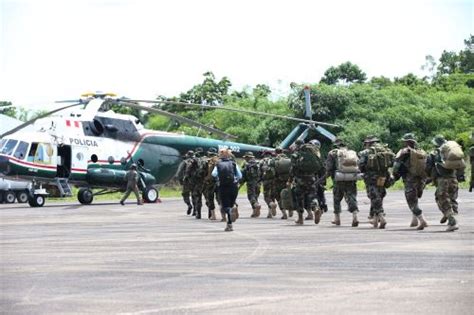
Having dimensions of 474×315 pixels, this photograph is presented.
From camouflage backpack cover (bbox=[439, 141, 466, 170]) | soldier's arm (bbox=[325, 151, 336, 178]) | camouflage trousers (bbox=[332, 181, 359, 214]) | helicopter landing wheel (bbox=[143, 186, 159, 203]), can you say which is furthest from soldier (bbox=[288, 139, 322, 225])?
helicopter landing wheel (bbox=[143, 186, 159, 203])

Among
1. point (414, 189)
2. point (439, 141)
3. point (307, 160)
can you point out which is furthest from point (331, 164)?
point (439, 141)

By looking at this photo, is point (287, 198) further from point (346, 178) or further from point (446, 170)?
point (446, 170)

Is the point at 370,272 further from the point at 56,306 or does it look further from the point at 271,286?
the point at 56,306

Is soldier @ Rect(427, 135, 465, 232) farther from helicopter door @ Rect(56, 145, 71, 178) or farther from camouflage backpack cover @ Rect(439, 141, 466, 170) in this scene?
helicopter door @ Rect(56, 145, 71, 178)

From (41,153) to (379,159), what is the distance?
1760 centimetres

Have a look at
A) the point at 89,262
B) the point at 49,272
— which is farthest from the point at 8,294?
the point at 89,262

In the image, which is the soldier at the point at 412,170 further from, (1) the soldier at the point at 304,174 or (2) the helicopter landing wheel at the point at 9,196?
(2) the helicopter landing wheel at the point at 9,196

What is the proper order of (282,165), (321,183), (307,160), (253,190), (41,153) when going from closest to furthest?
(307,160) → (321,183) → (282,165) → (253,190) → (41,153)

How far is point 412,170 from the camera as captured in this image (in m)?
18.4

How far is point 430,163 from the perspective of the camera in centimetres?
1822

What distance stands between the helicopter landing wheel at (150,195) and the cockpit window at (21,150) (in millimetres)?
4519

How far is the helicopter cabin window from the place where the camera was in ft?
112

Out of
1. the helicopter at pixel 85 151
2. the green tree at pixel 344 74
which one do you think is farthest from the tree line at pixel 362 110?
the helicopter at pixel 85 151

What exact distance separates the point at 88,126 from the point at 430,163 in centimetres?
1909
